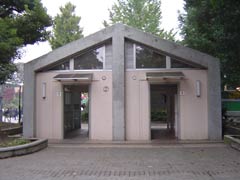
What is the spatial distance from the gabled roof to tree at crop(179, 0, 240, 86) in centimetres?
144

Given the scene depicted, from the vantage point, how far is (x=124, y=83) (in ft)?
53.9

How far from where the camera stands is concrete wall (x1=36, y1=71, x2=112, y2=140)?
1648cm

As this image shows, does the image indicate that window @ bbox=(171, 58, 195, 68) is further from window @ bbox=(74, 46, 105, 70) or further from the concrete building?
window @ bbox=(74, 46, 105, 70)

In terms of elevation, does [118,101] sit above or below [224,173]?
above

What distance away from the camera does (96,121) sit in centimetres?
1653

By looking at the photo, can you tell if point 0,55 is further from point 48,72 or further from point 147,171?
point 147,171

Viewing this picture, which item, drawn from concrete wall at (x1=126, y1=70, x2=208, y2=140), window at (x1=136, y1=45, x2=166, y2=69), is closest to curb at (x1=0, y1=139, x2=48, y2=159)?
concrete wall at (x1=126, y1=70, x2=208, y2=140)

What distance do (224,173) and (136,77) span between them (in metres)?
8.18

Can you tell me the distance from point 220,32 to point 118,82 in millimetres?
5230

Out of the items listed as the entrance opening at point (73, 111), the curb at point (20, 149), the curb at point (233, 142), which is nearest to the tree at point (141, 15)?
the entrance opening at point (73, 111)

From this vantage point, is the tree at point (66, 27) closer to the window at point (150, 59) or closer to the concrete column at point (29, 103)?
the concrete column at point (29, 103)

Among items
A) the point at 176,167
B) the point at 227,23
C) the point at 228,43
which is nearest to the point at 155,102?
the point at 228,43

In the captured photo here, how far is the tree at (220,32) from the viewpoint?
14.0m

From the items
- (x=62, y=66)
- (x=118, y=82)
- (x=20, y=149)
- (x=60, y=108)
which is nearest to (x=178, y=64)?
(x=118, y=82)
